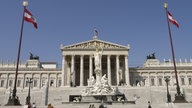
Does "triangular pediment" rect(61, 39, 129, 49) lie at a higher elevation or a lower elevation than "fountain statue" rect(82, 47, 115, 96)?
higher

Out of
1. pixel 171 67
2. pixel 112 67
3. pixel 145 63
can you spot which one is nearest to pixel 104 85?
pixel 112 67

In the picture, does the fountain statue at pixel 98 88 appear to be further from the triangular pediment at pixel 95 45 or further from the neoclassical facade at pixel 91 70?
the triangular pediment at pixel 95 45

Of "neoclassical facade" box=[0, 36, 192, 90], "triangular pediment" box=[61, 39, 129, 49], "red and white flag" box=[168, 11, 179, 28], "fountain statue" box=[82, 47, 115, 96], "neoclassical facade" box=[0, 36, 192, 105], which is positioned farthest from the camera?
"triangular pediment" box=[61, 39, 129, 49]

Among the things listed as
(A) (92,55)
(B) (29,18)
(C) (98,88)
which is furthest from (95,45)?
(B) (29,18)

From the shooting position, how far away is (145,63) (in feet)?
266

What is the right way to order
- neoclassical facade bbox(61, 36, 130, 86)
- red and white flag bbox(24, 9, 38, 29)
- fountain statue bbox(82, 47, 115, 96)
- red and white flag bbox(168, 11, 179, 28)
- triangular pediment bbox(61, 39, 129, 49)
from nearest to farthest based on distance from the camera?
red and white flag bbox(24, 9, 38, 29)
red and white flag bbox(168, 11, 179, 28)
fountain statue bbox(82, 47, 115, 96)
neoclassical facade bbox(61, 36, 130, 86)
triangular pediment bbox(61, 39, 129, 49)

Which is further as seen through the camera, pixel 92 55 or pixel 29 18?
pixel 92 55

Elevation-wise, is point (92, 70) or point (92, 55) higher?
point (92, 55)

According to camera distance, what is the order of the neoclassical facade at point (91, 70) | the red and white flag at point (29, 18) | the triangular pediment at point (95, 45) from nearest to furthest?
the red and white flag at point (29, 18) → the neoclassical facade at point (91, 70) → the triangular pediment at point (95, 45)

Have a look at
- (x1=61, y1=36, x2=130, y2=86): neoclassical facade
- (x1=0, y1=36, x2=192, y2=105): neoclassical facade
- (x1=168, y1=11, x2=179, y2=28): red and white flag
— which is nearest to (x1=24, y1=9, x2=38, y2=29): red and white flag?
(x1=168, y1=11, x2=179, y2=28): red and white flag

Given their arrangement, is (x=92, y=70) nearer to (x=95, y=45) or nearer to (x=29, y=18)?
(x=95, y=45)

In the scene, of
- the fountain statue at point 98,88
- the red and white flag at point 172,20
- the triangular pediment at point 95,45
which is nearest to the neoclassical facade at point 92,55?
the triangular pediment at point 95,45

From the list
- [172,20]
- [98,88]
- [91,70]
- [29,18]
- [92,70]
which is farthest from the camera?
[92,70]

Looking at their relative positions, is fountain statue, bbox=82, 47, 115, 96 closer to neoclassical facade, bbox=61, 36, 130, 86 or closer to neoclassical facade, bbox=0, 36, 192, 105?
neoclassical facade, bbox=0, 36, 192, 105
